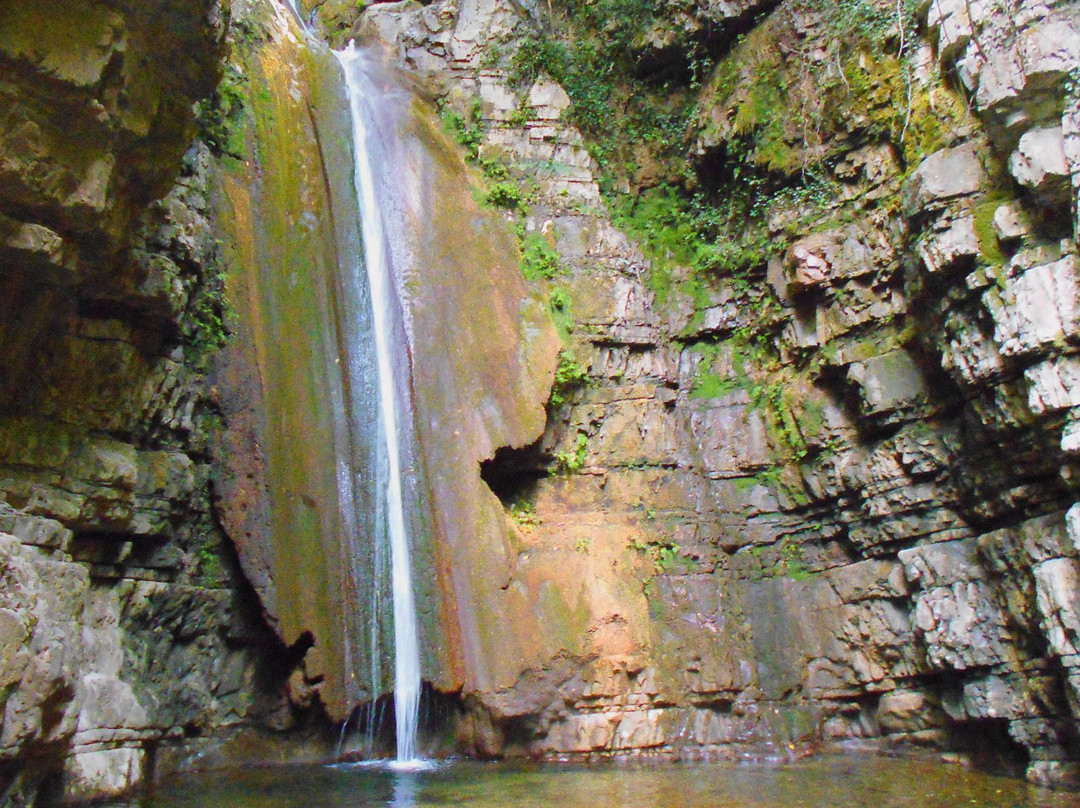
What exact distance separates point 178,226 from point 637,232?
260 inches

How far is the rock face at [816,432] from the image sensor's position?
7043mm

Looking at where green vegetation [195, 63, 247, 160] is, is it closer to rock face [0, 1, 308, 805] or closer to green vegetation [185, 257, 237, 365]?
rock face [0, 1, 308, 805]

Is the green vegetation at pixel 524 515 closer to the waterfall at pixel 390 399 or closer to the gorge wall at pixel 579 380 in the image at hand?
the gorge wall at pixel 579 380

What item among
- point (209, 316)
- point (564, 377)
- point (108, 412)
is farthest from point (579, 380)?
point (108, 412)

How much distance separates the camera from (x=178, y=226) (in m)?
7.59

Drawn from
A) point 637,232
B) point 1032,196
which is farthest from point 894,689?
point 637,232

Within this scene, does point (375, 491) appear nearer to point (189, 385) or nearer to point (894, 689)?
point (189, 385)

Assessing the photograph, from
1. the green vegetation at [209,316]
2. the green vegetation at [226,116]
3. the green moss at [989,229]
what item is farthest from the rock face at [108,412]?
the green moss at [989,229]

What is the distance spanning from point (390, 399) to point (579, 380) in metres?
2.56

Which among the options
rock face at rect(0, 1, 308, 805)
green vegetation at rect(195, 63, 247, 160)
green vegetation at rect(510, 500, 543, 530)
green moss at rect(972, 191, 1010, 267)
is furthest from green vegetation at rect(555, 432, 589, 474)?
green vegetation at rect(195, 63, 247, 160)

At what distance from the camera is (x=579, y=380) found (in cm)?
1030

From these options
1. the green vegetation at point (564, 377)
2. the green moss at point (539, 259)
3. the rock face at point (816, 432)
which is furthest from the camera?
the green moss at point (539, 259)

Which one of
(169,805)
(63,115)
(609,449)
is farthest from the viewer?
(609,449)

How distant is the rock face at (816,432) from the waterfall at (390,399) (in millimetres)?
713
